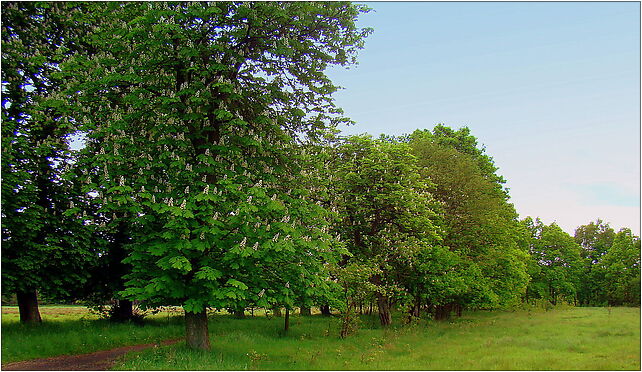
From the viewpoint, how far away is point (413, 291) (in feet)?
101

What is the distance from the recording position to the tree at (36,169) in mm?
18266

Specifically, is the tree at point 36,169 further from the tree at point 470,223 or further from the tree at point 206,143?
the tree at point 470,223

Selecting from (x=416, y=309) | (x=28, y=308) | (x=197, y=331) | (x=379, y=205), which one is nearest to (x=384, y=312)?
(x=416, y=309)

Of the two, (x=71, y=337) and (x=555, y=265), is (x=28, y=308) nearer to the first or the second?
(x=71, y=337)

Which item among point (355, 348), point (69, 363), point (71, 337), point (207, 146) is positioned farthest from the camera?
point (355, 348)

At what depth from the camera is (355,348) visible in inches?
800

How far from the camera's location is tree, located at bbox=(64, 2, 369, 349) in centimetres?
1330

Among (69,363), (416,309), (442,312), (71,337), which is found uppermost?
(71,337)

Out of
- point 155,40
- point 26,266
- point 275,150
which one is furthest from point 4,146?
point 275,150

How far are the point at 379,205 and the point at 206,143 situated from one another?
14.4 metres

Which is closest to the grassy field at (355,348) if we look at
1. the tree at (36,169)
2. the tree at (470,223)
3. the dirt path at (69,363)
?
the dirt path at (69,363)

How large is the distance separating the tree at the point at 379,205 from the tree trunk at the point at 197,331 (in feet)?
39.1

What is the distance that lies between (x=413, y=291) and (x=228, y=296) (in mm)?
20516

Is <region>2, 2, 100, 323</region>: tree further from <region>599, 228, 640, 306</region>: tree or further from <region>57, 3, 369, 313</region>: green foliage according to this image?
<region>599, 228, 640, 306</region>: tree
